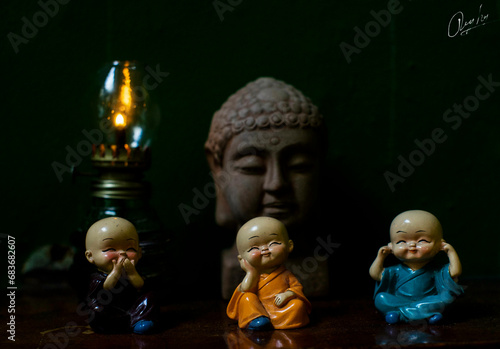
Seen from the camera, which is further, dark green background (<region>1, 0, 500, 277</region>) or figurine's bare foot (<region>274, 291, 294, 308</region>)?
dark green background (<region>1, 0, 500, 277</region>)

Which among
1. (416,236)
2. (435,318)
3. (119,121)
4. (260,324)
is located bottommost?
(435,318)

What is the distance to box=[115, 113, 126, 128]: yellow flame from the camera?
5.63ft

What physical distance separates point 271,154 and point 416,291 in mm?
545

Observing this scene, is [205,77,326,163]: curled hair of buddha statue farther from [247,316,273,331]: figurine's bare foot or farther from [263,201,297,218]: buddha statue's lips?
[247,316,273,331]: figurine's bare foot

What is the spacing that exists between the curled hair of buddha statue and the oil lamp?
0.21 meters

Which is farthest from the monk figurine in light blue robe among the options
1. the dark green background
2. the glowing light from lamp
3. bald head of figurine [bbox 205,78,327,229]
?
the glowing light from lamp

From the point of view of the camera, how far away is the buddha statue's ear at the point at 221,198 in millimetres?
1804

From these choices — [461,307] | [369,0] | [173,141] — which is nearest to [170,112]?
[173,141]

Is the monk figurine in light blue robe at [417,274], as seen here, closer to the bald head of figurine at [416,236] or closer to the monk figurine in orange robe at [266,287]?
the bald head of figurine at [416,236]

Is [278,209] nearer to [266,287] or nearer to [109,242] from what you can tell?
[266,287]

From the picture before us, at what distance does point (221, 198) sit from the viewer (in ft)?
6.03
